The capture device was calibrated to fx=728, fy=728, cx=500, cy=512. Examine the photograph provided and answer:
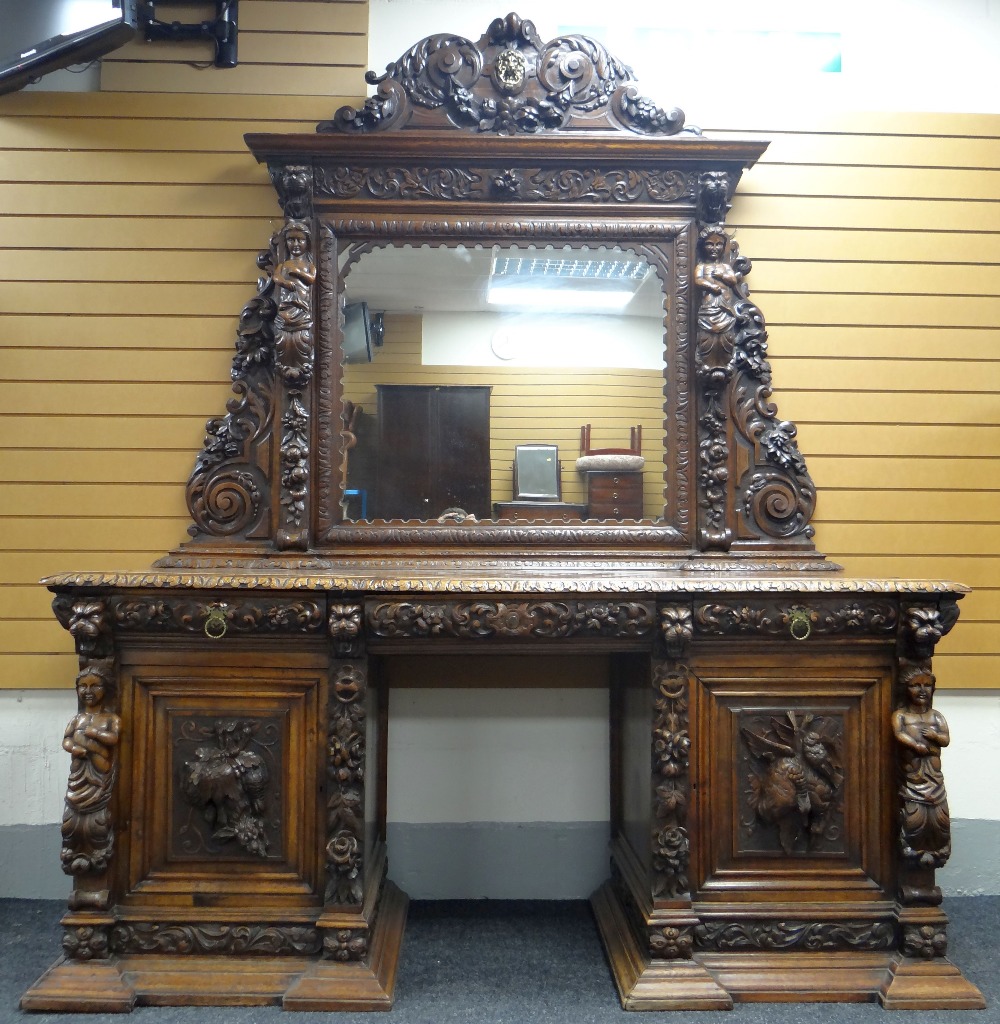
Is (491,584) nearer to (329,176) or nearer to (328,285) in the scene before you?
(328,285)

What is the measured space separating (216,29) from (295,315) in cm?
115

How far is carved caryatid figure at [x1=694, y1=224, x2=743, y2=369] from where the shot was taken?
7.72ft

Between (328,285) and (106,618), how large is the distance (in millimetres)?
1235

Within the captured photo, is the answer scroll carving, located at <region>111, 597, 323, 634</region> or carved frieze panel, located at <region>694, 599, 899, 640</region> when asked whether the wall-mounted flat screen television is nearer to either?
scroll carving, located at <region>111, 597, 323, 634</region>

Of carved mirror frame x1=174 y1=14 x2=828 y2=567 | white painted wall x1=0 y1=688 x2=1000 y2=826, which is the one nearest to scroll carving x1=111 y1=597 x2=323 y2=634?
carved mirror frame x1=174 y1=14 x2=828 y2=567

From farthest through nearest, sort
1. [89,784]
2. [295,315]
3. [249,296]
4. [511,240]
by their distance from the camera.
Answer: [249,296], [511,240], [295,315], [89,784]

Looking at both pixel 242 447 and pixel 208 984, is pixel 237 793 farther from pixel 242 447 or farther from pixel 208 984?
pixel 242 447

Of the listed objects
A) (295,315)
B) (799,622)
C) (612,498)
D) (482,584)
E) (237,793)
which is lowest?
(237,793)

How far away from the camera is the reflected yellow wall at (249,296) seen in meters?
2.56

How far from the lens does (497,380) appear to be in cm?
242

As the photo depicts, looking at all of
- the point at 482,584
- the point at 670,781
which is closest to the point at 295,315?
the point at 482,584

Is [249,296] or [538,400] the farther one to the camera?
[249,296]

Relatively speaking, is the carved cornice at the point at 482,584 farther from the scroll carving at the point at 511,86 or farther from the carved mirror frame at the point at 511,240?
the scroll carving at the point at 511,86

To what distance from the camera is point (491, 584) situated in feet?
6.50
